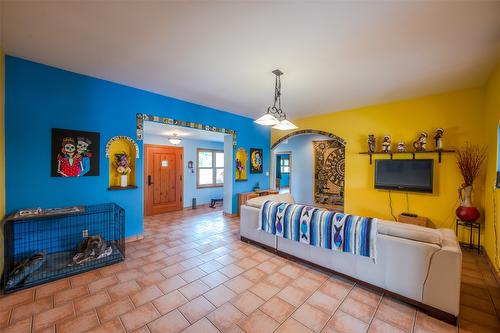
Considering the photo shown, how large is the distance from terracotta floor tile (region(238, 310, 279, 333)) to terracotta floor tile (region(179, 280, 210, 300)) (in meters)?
0.61

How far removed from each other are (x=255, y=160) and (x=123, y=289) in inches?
173

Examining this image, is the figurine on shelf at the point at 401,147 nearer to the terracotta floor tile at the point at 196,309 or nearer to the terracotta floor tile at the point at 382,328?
the terracotta floor tile at the point at 382,328

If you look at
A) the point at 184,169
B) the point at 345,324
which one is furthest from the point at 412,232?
the point at 184,169

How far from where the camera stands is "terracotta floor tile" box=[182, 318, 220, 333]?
1735 millimetres

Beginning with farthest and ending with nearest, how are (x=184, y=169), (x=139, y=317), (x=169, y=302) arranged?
(x=184, y=169) → (x=169, y=302) → (x=139, y=317)

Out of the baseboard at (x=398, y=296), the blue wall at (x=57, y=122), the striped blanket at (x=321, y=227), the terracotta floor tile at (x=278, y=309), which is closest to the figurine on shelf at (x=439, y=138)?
the striped blanket at (x=321, y=227)

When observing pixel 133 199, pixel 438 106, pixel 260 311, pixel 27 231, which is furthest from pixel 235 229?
pixel 438 106

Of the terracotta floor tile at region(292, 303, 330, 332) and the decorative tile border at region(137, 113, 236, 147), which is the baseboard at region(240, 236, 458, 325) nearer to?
the terracotta floor tile at region(292, 303, 330, 332)

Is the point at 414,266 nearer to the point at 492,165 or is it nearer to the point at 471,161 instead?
the point at 492,165

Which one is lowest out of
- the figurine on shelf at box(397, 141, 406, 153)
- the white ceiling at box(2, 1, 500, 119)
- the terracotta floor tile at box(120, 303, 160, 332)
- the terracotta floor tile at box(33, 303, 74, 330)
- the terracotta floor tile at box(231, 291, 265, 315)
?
the terracotta floor tile at box(231, 291, 265, 315)

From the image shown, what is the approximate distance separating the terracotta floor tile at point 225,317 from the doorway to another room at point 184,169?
3626 mm

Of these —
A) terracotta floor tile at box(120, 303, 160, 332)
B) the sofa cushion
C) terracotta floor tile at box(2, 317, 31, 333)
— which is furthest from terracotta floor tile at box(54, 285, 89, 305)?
the sofa cushion

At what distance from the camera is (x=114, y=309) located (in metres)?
1.98

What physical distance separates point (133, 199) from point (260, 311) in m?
2.87
